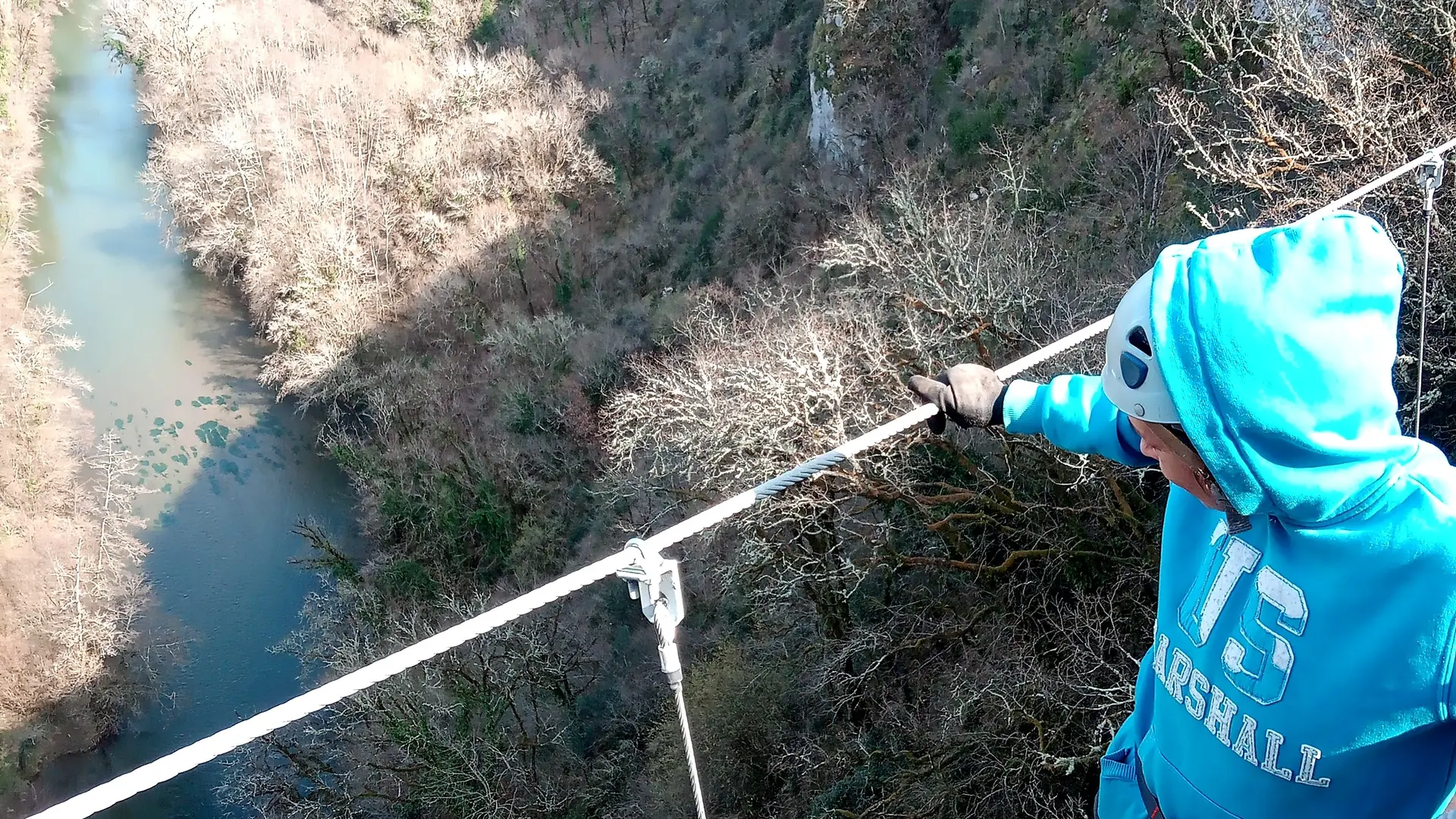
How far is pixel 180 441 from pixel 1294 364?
23.4 metres

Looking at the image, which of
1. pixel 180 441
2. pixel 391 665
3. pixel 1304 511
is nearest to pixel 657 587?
pixel 391 665

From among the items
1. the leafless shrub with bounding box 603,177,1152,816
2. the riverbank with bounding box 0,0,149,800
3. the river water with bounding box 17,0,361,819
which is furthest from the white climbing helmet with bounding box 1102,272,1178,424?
the riverbank with bounding box 0,0,149,800

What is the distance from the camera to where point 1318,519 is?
1.39m

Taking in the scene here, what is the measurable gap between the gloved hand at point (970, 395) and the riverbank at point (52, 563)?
739 inches

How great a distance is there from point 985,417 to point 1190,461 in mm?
886

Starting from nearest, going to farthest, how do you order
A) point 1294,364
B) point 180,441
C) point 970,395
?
point 1294,364 < point 970,395 < point 180,441

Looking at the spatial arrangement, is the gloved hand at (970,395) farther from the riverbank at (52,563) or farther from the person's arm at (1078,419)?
the riverbank at (52,563)

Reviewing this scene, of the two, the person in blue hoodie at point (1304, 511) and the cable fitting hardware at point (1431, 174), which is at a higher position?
the person in blue hoodie at point (1304, 511)

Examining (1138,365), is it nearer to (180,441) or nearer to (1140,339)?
(1140,339)

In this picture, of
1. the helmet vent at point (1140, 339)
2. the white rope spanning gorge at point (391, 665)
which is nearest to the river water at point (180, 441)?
the white rope spanning gorge at point (391, 665)

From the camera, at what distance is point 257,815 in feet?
50.4

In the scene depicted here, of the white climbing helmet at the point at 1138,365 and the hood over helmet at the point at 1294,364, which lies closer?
the hood over helmet at the point at 1294,364

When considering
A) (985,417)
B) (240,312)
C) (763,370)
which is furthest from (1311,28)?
(240,312)

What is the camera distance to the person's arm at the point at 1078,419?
2.05 m
